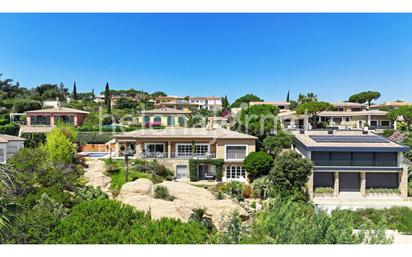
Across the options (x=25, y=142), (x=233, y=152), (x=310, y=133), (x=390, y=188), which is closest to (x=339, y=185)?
(x=390, y=188)

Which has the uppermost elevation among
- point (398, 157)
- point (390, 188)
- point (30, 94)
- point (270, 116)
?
point (30, 94)

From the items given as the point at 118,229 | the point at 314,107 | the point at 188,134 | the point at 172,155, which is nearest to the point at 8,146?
the point at 172,155

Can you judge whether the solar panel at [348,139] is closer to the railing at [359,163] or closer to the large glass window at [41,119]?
the railing at [359,163]

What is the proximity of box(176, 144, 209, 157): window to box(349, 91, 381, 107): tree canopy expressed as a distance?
1759 inches

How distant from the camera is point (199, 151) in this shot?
25.6m

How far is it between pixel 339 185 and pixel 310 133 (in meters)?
5.92

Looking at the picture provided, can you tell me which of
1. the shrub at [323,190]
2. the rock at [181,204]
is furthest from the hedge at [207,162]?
the shrub at [323,190]

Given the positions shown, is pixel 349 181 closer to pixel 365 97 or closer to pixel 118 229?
pixel 118 229

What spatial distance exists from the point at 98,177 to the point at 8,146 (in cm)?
877

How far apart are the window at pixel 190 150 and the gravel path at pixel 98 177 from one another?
19.5ft

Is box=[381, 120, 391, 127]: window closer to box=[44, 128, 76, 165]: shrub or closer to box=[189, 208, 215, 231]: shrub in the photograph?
box=[189, 208, 215, 231]: shrub

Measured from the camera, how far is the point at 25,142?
94.6 feet

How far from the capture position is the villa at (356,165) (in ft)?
74.9
